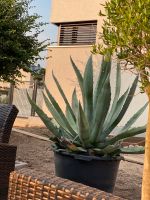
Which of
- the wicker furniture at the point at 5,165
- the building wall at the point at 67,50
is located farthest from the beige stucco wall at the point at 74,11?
the wicker furniture at the point at 5,165

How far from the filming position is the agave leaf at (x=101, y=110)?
473cm

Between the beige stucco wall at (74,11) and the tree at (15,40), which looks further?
the beige stucco wall at (74,11)

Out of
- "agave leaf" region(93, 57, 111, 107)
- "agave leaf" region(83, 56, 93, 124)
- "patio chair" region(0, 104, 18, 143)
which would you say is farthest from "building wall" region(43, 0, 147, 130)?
"patio chair" region(0, 104, 18, 143)

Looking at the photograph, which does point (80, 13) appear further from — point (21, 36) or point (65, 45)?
point (21, 36)

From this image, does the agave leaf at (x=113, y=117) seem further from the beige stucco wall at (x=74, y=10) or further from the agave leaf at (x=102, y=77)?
the beige stucco wall at (x=74, y=10)

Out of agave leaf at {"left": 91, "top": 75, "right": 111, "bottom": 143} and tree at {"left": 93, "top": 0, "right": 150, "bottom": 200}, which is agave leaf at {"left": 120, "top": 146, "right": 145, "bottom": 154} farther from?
tree at {"left": 93, "top": 0, "right": 150, "bottom": 200}

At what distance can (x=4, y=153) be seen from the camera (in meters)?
3.25

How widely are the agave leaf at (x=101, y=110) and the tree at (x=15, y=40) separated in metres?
5.51

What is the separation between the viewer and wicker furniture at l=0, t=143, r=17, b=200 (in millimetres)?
3221

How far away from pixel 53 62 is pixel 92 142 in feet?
33.8

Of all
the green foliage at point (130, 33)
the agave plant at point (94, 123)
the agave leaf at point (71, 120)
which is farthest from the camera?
the agave leaf at point (71, 120)

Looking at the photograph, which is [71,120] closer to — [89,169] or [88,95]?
[88,95]

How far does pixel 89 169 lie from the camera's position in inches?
181

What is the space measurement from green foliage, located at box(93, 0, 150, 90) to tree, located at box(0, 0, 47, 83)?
796cm
